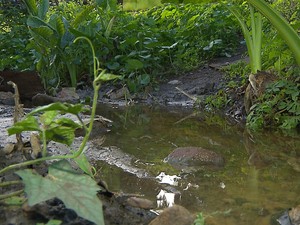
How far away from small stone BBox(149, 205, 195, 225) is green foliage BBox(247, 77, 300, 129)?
7.40 ft

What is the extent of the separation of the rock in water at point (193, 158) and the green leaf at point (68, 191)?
4.58ft

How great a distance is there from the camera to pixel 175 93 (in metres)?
5.54

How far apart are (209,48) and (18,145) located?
437cm

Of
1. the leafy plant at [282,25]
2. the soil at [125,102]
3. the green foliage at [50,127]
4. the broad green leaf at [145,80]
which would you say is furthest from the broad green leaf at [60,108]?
the broad green leaf at [145,80]

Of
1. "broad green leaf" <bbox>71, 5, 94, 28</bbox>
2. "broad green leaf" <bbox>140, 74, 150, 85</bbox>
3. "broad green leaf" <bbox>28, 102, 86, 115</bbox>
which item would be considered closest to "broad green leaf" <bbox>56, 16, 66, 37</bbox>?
"broad green leaf" <bbox>71, 5, 94, 28</bbox>

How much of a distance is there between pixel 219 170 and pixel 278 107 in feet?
4.77

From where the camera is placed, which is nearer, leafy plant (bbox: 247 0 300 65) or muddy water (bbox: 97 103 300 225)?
muddy water (bbox: 97 103 300 225)

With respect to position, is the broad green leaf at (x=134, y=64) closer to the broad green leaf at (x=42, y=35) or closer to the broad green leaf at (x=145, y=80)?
the broad green leaf at (x=145, y=80)

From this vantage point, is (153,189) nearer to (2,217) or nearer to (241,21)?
(2,217)

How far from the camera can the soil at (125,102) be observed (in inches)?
54.7

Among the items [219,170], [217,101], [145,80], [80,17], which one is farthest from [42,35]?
[219,170]

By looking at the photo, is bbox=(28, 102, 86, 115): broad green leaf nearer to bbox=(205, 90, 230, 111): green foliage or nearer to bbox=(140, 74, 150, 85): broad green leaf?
bbox=(205, 90, 230, 111): green foliage

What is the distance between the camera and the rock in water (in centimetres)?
265

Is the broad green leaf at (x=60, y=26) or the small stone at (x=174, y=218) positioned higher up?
the broad green leaf at (x=60, y=26)
